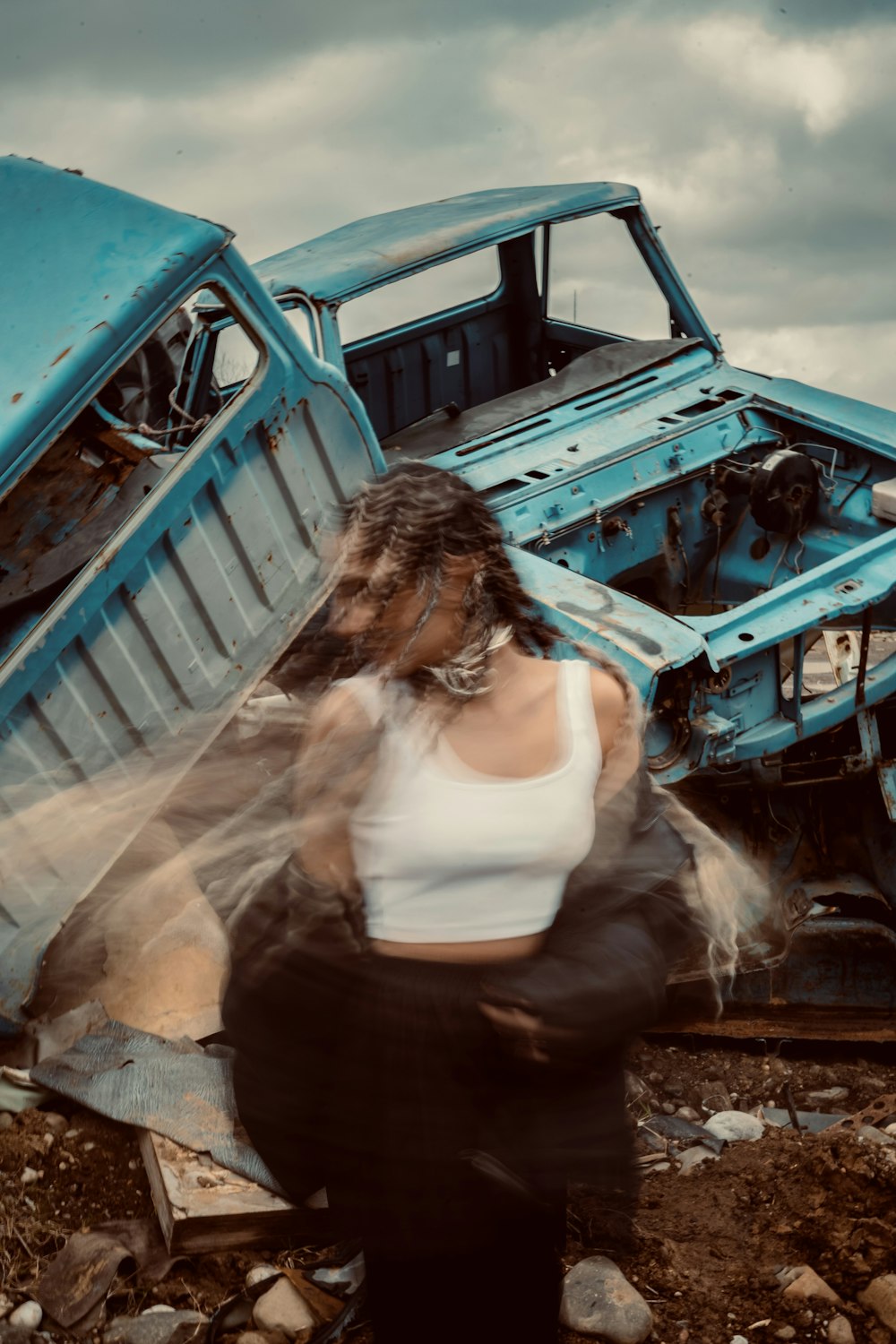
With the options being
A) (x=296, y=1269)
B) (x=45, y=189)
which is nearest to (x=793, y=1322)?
(x=296, y=1269)

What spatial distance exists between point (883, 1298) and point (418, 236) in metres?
4.30

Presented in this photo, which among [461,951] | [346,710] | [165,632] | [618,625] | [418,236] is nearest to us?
[461,951]

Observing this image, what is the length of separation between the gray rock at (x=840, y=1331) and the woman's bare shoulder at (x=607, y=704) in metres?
1.76

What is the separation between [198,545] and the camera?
144 inches

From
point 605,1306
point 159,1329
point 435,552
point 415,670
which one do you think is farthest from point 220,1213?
point 435,552

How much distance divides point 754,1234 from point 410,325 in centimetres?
426

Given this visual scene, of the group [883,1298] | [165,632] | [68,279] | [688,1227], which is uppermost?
[68,279]

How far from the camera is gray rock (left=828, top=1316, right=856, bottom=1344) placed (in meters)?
2.64

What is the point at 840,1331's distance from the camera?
2654 mm

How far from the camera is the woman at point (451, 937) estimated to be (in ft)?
4.94

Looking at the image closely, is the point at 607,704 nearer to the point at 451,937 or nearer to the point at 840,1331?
the point at 451,937

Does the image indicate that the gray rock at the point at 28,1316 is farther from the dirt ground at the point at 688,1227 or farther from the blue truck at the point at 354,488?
the blue truck at the point at 354,488

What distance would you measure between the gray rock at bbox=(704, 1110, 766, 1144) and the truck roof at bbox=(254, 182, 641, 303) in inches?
130

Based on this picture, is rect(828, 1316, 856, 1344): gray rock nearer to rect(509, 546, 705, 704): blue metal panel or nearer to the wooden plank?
the wooden plank
